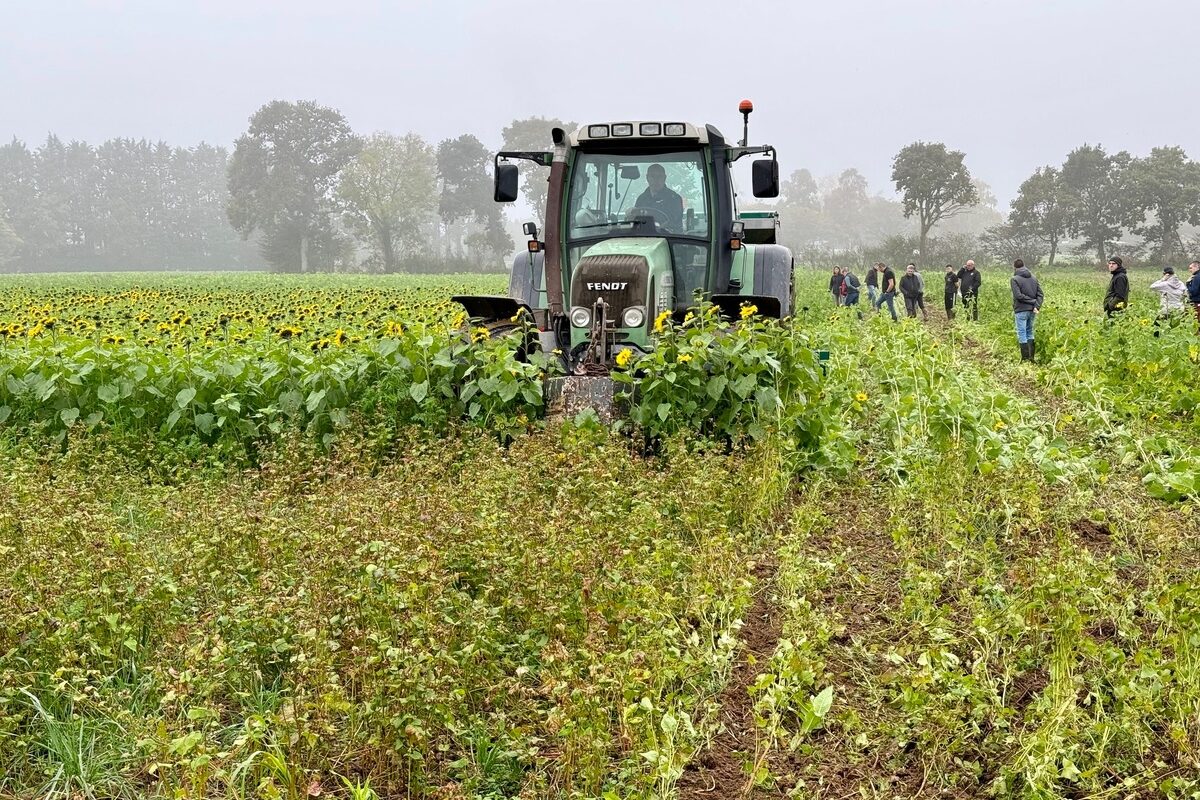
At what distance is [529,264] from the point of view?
9.12m

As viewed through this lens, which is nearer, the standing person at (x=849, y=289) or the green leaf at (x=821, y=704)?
the green leaf at (x=821, y=704)

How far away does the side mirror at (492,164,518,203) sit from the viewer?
306 inches

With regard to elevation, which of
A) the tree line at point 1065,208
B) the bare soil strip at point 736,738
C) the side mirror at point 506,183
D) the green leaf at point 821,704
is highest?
the tree line at point 1065,208

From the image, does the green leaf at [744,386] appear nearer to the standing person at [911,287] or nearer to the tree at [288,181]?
the standing person at [911,287]

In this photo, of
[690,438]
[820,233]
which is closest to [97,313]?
[690,438]

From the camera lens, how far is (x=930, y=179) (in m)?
58.2

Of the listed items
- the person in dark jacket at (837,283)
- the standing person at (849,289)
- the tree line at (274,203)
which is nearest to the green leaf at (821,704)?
the standing person at (849,289)

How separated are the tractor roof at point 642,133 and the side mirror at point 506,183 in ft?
2.09

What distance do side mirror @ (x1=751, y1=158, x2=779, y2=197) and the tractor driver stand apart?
78 cm

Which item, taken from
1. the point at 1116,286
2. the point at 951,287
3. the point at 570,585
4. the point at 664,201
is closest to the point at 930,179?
the point at 951,287

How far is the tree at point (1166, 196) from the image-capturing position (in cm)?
5369

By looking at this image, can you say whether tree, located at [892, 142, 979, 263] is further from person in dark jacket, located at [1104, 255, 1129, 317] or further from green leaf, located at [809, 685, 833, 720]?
green leaf, located at [809, 685, 833, 720]

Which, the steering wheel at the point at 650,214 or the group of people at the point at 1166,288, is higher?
the steering wheel at the point at 650,214

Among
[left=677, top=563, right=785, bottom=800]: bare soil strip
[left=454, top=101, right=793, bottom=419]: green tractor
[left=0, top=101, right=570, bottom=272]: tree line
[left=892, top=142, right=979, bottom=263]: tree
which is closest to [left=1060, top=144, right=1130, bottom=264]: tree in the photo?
[left=892, top=142, right=979, bottom=263]: tree
